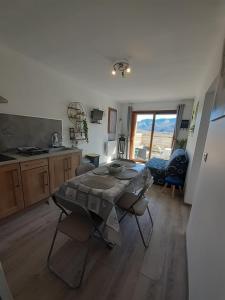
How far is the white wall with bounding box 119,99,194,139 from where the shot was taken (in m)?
4.45

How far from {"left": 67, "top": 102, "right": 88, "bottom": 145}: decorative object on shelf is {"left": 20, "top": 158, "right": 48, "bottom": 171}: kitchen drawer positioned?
3.84ft

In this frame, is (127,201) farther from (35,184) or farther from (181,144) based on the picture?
(181,144)

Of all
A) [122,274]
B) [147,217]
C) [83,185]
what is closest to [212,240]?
[122,274]

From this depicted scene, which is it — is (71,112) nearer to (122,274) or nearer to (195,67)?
(195,67)

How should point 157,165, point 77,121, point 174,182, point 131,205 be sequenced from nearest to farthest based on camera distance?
point 131,205 → point 174,182 → point 77,121 → point 157,165

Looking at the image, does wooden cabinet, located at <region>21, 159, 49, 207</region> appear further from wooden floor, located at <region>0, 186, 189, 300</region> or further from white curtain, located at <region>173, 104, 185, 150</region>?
white curtain, located at <region>173, 104, 185, 150</region>

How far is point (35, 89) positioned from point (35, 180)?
1602mm

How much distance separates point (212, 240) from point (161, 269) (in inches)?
31.6

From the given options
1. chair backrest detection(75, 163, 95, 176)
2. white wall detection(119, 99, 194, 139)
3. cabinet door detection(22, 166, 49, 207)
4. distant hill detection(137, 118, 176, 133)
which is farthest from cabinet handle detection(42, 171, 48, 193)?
distant hill detection(137, 118, 176, 133)

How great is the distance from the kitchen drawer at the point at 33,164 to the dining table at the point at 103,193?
0.83 meters

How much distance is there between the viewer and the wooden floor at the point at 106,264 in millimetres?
1143

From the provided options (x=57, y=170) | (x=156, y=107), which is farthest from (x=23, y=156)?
(x=156, y=107)

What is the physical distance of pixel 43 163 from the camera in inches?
86.9

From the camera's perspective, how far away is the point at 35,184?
2.12 meters
